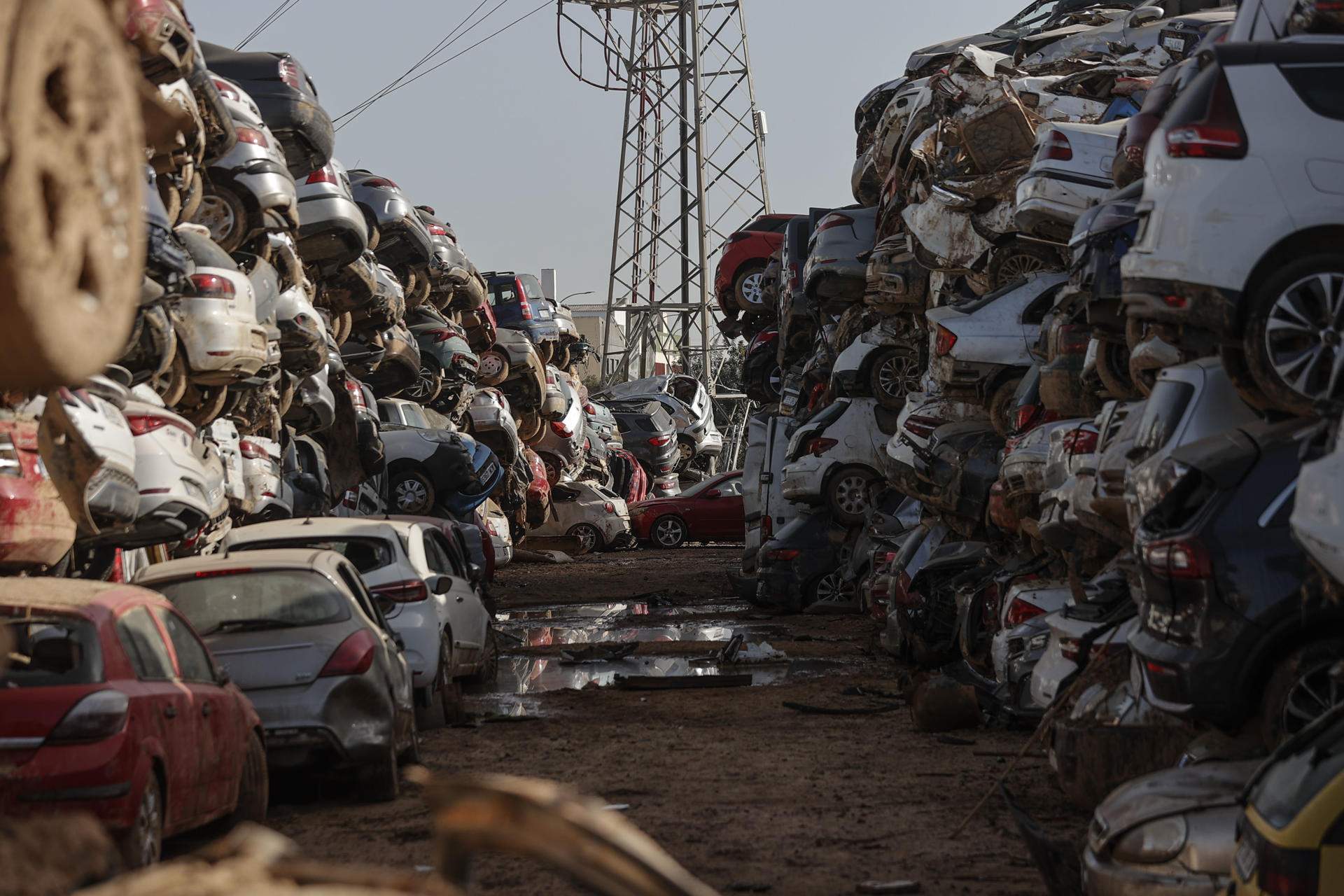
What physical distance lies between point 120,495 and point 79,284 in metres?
8.76

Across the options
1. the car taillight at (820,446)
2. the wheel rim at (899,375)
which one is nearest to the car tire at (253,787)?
the car taillight at (820,446)

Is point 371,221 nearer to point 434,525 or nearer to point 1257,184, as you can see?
point 434,525

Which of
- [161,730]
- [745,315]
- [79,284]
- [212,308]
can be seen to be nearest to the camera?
[79,284]

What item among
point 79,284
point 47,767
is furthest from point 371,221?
point 79,284

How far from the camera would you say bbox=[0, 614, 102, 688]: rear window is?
24.1ft

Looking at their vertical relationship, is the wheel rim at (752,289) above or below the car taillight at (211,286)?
below

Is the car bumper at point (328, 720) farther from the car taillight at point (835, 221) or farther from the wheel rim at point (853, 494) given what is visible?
the car taillight at point (835, 221)

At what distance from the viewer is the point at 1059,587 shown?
1312cm

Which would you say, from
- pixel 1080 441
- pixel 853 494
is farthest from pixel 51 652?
pixel 853 494

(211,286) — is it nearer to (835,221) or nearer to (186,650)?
(186,650)

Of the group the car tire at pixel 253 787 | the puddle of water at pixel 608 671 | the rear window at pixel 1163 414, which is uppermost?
the rear window at pixel 1163 414

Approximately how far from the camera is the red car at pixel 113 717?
23.1ft

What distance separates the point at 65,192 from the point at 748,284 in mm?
38132

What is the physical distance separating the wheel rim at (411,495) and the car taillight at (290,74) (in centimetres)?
811
